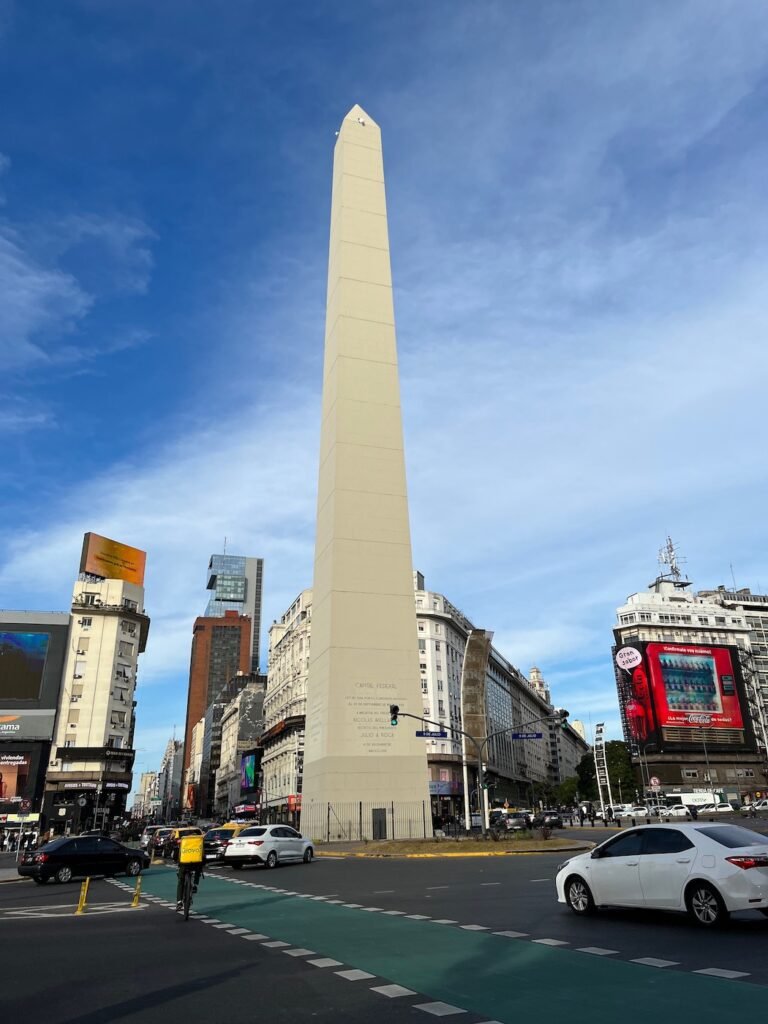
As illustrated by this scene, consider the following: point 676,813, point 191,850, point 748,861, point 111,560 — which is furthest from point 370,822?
point 111,560

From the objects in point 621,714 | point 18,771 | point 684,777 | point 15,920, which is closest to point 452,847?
point 15,920

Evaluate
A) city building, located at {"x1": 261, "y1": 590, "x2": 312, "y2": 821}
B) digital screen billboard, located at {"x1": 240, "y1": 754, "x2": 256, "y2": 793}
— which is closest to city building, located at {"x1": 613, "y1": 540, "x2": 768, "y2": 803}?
city building, located at {"x1": 261, "y1": 590, "x2": 312, "y2": 821}

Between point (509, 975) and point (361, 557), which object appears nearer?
point (509, 975)

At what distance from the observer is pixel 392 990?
23.3ft

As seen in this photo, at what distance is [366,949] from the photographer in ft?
30.9

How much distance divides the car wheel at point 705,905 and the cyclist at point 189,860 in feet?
26.0

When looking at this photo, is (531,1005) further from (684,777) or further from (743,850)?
(684,777)

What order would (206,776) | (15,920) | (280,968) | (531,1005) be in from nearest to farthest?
(531,1005) → (280,968) → (15,920) → (206,776)

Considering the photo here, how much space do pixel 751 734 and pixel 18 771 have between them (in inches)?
3666

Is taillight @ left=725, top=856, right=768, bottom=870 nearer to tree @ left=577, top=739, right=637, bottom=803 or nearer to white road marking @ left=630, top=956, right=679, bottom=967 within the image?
white road marking @ left=630, top=956, right=679, bottom=967

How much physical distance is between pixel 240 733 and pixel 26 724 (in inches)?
2730

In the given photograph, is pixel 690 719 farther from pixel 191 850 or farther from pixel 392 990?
pixel 392 990

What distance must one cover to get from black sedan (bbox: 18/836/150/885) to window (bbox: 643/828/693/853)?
19.2 meters

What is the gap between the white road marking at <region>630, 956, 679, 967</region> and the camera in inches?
308
